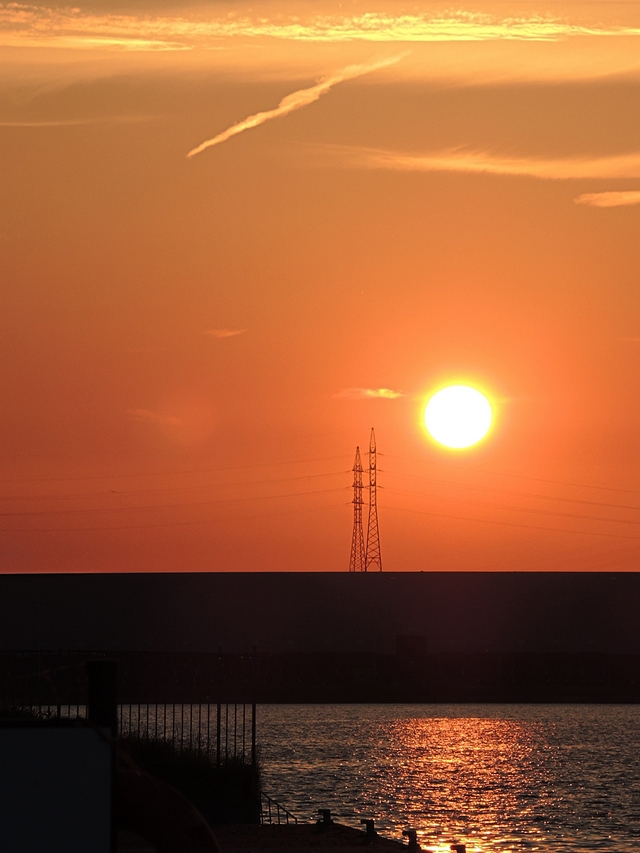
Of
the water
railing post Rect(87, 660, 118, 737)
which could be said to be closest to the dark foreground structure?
the water

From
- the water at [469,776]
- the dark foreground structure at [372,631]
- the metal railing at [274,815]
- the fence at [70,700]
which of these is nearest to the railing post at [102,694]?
the fence at [70,700]

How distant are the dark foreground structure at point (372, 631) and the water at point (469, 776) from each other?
9172 millimetres

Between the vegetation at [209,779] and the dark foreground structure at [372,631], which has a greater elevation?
the dark foreground structure at [372,631]

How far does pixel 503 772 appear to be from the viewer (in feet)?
228

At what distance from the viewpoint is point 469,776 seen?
66.6m

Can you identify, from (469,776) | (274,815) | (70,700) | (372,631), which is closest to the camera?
(70,700)

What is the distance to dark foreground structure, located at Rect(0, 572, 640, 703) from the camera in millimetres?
122625

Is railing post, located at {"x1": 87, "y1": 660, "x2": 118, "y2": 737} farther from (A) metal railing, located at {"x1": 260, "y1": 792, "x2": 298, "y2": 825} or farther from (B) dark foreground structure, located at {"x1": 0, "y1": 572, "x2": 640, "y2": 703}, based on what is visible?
(B) dark foreground structure, located at {"x1": 0, "y1": 572, "x2": 640, "y2": 703}

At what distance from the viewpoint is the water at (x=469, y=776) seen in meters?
44.5

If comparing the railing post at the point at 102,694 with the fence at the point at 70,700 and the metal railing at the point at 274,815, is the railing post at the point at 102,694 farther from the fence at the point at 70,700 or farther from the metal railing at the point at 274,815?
the metal railing at the point at 274,815

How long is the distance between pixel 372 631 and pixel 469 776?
2572 inches

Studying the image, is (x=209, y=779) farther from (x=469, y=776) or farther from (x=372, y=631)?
(x=372, y=631)

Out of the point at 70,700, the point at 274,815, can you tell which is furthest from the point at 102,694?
the point at 274,815

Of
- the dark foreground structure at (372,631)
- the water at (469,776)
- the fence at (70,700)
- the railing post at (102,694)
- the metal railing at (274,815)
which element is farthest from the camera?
the dark foreground structure at (372,631)
